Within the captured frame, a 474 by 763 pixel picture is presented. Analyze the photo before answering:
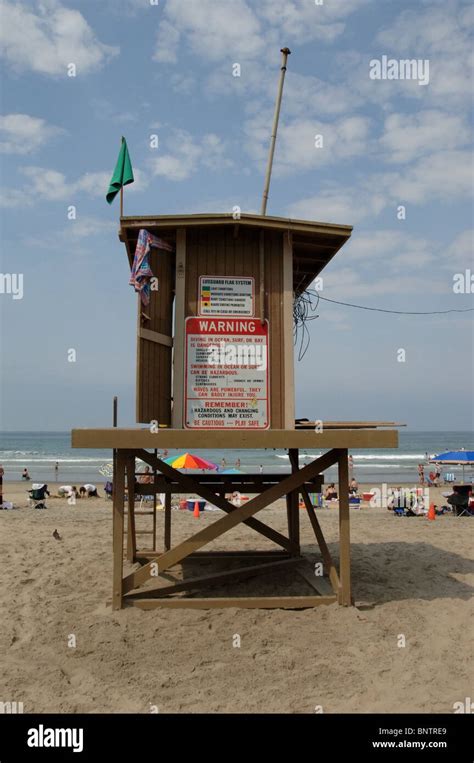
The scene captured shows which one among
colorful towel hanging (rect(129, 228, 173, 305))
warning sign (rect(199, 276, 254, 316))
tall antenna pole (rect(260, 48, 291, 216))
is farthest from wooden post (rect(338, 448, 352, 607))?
tall antenna pole (rect(260, 48, 291, 216))

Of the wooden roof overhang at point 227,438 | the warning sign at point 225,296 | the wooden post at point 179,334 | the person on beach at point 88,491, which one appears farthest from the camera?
the person on beach at point 88,491

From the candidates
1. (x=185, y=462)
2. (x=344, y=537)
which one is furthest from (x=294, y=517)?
(x=185, y=462)

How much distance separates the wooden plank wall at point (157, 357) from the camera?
796 cm

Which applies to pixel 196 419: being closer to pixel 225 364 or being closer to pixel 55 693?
pixel 225 364

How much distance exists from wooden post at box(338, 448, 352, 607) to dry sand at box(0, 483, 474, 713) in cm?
24

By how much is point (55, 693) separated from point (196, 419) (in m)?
3.83

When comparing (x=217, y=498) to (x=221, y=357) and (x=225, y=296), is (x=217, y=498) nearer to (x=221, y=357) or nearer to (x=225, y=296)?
(x=221, y=357)

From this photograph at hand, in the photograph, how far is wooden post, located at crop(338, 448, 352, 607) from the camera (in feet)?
26.3

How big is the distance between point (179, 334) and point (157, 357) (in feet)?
1.63

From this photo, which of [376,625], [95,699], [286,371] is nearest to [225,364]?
[286,371]

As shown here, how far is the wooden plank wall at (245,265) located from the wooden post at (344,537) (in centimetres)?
132

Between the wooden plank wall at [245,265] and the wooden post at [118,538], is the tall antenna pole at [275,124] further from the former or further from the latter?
the wooden post at [118,538]

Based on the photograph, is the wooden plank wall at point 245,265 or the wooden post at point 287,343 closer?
the wooden post at point 287,343
